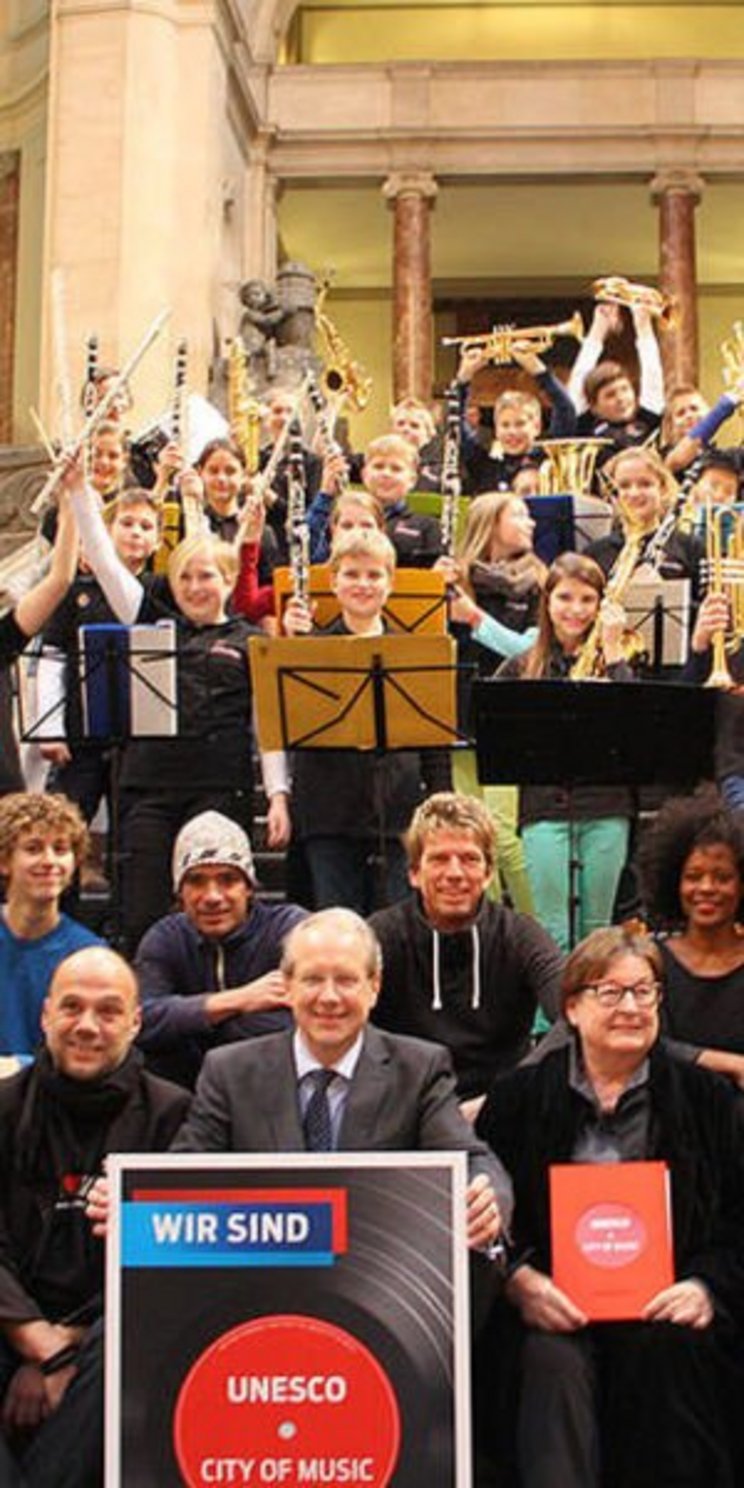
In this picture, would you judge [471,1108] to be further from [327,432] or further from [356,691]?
[327,432]

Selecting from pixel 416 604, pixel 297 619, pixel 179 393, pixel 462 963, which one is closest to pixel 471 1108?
pixel 462 963

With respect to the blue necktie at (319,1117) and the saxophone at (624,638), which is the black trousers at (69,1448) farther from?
the saxophone at (624,638)

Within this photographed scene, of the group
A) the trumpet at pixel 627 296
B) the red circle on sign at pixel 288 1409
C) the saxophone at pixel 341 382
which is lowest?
the red circle on sign at pixel 288 1409

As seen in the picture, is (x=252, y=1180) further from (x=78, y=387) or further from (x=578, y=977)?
(x=78, y=387)

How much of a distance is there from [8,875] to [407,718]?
1.35m

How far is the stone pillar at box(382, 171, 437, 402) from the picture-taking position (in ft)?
67.4

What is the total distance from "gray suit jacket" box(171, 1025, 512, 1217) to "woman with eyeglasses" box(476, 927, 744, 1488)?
15cm

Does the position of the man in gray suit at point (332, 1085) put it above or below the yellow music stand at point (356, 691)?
below

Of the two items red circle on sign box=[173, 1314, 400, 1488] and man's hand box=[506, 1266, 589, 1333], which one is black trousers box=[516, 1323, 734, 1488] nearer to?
man's hand box=[506, 1266, 589, 1333]

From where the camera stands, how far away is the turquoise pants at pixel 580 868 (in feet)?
21.9

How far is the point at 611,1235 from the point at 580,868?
7.97 ft

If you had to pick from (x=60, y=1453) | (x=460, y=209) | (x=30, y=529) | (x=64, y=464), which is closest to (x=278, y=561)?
(x=64, y=464)

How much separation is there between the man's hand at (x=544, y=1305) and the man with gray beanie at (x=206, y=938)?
4.49ft

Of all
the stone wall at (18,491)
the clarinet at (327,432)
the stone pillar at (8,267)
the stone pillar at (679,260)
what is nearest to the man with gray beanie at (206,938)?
the clarinet at (327,432)
